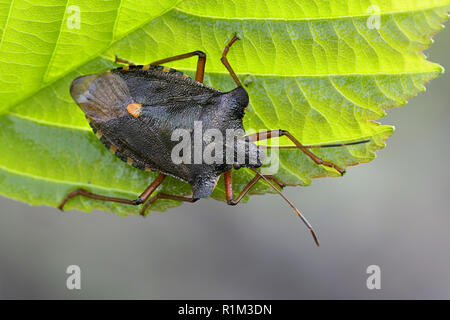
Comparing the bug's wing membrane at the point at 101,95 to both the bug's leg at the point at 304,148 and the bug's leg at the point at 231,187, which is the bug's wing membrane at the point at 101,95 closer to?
the bug's leg at the point at 231,187

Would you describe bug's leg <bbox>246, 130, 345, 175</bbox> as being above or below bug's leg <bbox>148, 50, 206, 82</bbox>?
below

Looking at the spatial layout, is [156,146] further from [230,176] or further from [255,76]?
[255,76]

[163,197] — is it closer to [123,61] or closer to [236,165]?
[236,165]

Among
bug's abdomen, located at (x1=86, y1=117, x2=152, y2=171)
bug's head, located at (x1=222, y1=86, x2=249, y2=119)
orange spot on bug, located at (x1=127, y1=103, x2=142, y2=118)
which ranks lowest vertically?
bug's abdomen, located at (x1=86, y1=117, x2=152, y2=171)

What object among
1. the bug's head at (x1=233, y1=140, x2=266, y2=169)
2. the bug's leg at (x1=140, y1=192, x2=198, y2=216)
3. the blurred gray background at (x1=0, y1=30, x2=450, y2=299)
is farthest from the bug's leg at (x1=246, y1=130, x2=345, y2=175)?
the blurred gray background at (x1=0, y1=30, x2=450, y2=299)

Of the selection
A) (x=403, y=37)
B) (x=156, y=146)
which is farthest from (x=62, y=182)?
(x=403, y=37)

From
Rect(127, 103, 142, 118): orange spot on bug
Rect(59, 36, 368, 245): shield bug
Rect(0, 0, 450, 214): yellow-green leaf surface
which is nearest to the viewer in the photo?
Rect(0, 0, 450, 214): yellow-green leaf surface

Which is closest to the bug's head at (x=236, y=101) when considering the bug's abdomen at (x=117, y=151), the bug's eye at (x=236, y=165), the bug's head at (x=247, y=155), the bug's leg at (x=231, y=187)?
the bug's head at (x=247, y=155)

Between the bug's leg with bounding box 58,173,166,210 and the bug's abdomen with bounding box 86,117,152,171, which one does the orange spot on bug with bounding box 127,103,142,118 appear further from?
the bug's leg with bounding box 58,173,166,210
